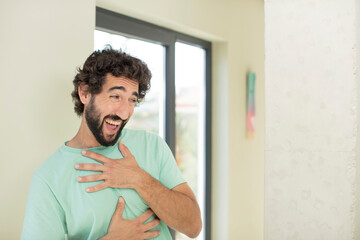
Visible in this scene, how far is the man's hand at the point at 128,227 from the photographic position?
4.48ft

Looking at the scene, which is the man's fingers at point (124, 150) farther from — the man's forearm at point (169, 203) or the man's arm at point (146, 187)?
the man's forearm at point (169, 203)

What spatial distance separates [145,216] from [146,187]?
122mm

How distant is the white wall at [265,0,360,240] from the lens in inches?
48.1

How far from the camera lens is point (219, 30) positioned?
3.17 metres

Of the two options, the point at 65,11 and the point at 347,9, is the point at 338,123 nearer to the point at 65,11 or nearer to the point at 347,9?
the point at 347,9

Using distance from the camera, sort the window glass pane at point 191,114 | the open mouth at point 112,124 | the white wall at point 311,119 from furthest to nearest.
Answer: the window glass pane at point 191,114
the open mouth at point 112,124
the white wall at point 311,119

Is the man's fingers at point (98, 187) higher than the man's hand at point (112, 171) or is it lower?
lower

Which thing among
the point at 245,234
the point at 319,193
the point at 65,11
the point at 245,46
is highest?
the point at 245,46

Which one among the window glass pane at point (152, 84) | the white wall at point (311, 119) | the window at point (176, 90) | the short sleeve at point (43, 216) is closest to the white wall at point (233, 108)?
the window at point (176, 90)

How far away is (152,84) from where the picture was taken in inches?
107

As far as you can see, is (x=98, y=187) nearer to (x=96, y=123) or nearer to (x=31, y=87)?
(x=96, y=123)

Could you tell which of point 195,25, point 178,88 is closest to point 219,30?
point 195,25

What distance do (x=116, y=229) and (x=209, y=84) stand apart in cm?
218

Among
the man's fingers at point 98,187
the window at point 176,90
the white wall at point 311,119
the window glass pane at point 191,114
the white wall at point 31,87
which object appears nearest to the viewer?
the white wall at point 311,119
